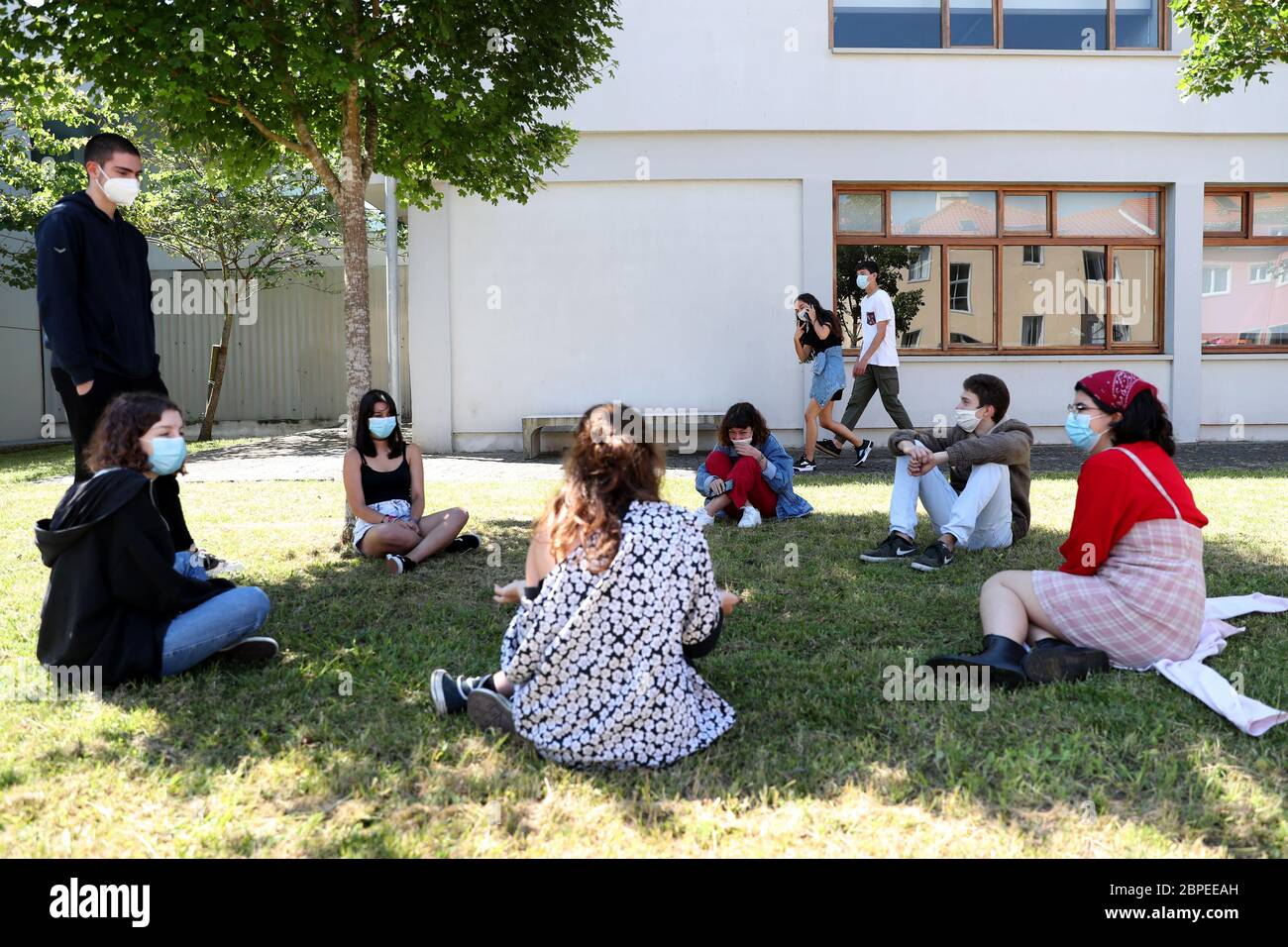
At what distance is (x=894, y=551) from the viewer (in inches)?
219

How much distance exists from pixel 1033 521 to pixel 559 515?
484 cm

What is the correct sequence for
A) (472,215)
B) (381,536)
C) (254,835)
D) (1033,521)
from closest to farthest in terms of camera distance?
(254,835) < (381,536) < (1033,521) < (472,215)

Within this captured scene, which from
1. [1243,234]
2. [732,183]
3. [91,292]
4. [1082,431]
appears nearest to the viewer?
[1082,431]

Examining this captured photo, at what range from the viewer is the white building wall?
1169 centimetres

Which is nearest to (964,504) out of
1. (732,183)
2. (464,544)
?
(464,544)

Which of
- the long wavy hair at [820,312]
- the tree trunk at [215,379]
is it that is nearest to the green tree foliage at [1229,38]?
the long wavy hair at [820,312]

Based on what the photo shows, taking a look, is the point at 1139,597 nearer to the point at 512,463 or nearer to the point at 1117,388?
the point at 1117,388

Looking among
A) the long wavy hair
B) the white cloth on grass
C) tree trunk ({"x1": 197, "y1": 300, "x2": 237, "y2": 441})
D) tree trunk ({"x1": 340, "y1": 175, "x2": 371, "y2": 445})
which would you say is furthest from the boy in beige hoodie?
tree trunk ({"x1": 197, "y1": 300, "x2": 237, "y2": 441})

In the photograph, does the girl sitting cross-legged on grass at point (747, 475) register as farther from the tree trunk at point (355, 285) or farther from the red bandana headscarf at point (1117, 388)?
the red bandana headscarf at point (1117, 388)

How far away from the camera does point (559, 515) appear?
9.54ft

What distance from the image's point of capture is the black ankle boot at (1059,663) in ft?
11.5

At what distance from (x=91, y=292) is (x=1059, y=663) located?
4506 millimetres

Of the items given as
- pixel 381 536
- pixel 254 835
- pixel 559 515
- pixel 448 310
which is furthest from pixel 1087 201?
pixel 254 835
